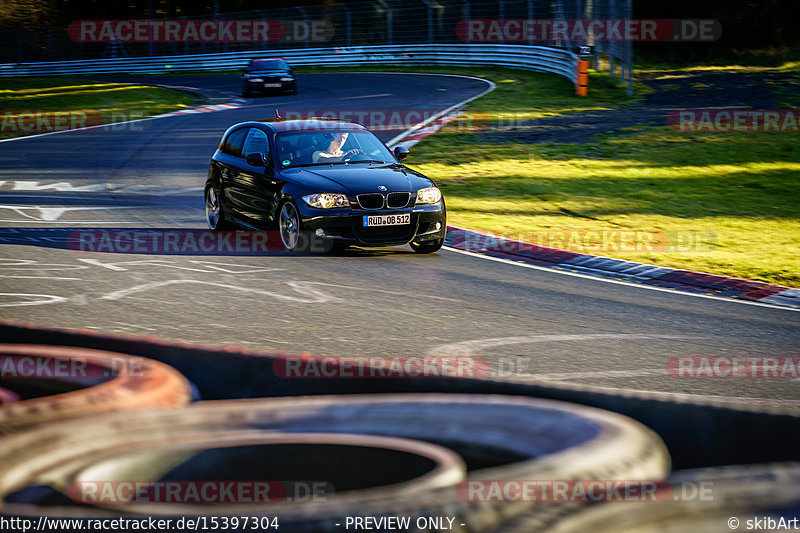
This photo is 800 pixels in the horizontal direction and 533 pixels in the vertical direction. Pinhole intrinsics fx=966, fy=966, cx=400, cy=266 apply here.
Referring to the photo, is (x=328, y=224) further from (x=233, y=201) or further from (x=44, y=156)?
(x=44, y=156)

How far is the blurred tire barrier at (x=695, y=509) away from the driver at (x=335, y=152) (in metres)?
10.3

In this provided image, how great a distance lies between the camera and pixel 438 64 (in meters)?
46.5

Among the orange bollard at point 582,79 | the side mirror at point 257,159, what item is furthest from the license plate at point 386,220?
the orange bollard at point 582,79

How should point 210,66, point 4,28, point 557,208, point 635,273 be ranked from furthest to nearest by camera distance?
point 4,28
point 210,66
point 557,208
point 635,273

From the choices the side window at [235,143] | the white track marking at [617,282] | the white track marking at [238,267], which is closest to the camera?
the white track marking at [617,282]

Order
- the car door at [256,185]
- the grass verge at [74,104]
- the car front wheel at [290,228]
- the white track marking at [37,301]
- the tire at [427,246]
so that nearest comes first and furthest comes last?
the white track marking at [37,301] → the car front wheel at [290,228] → the tire at [427,246] → the car door at [256,185] → the grass verge at [74,104]

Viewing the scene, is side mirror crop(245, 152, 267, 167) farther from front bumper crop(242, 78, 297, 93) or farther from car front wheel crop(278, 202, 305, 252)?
front bumper crop(242, 78, 297, 93)

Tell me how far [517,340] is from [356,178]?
15.6 feet

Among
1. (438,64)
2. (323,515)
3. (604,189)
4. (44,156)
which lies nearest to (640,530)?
(323,515)

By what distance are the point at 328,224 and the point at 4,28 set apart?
233ft

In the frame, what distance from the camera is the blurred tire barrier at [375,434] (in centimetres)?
313

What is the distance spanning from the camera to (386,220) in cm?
1170

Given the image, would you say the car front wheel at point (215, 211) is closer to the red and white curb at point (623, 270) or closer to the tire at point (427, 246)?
the tire at point (427, 246)

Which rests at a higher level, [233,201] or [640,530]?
[640,530]
